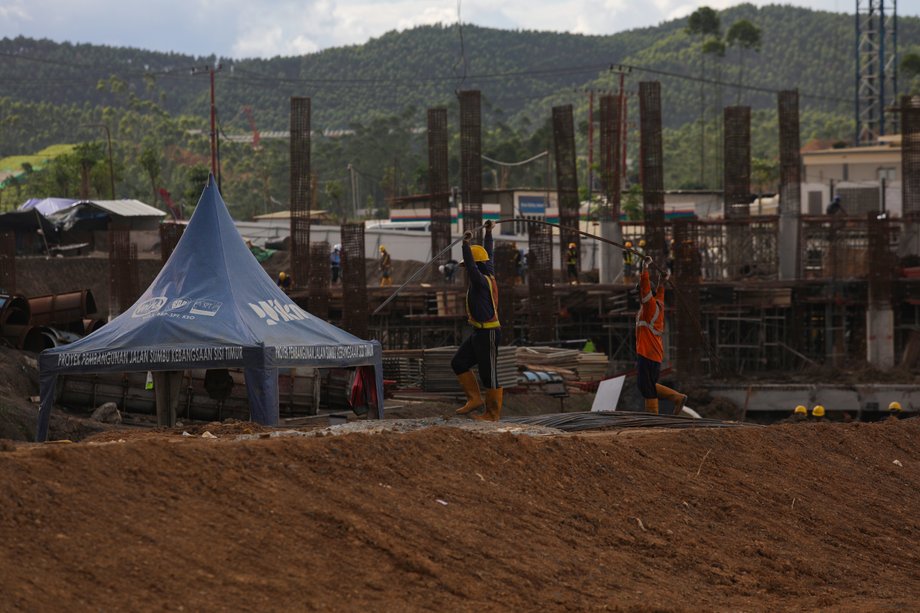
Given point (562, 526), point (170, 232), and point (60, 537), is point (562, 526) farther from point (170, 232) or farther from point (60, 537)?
point (170, 232)

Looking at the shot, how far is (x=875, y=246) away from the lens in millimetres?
31859

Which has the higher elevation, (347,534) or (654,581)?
(347,534)

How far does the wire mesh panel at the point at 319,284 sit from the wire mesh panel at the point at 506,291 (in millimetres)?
4372

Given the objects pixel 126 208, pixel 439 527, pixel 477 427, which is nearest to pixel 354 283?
pixel 477 427

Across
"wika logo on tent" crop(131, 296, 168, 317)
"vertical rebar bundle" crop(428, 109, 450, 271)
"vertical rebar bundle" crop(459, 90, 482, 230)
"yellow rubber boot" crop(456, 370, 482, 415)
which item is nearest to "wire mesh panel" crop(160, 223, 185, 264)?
"vertical rebar bundle" crop(428, 109, 450, 271)

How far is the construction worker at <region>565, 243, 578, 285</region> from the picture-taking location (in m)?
36.9

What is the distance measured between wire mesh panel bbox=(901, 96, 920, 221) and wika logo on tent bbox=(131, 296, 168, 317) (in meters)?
23.2

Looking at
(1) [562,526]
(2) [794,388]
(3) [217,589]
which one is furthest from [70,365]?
(2) [794,388]

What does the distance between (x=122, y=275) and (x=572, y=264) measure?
40.8 ft

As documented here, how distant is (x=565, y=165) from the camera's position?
36.5m

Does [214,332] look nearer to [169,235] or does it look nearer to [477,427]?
[477,427]

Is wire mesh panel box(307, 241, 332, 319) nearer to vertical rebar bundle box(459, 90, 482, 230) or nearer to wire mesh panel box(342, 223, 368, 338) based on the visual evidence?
wire mesh panel box(342, 223, 368, 338)

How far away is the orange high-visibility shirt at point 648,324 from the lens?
1594 cm

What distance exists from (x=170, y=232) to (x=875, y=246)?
18246 millimetres
